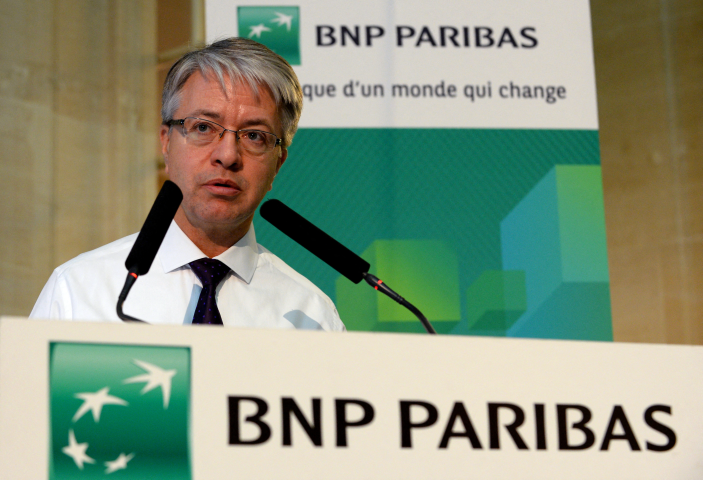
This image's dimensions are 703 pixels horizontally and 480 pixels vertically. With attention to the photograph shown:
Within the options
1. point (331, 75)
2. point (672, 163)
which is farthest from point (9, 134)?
point (672, 163)

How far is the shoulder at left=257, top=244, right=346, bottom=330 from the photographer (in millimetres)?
1873

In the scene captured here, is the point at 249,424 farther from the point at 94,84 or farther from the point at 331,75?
the point at 94,84

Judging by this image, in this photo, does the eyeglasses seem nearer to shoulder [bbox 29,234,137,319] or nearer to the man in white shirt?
the man in white shirt

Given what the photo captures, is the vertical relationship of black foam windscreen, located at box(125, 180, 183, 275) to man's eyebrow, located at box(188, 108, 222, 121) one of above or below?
below

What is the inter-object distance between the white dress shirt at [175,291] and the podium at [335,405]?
789 mm

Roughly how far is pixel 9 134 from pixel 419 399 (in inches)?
138

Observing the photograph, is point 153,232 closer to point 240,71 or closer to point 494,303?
point 240,71

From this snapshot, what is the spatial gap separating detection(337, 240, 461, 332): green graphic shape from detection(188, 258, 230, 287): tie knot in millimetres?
1209

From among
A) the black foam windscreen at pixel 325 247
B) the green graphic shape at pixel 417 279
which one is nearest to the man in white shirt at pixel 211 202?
the black foam windscreen at pixel 325 247

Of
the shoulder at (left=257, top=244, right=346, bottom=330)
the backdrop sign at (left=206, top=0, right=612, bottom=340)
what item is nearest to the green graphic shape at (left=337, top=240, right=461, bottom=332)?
the backdrop sign at (left=206, top=0, right=612, bottom=340)

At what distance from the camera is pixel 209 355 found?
33.3 inches

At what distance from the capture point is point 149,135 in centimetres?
438

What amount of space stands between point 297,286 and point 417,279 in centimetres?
113

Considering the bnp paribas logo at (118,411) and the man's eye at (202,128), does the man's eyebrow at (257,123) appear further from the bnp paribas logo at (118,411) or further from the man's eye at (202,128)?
the bnp paribas logo at (118,411)
